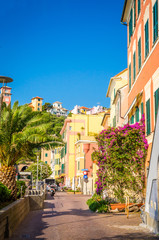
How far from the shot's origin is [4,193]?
18172mm

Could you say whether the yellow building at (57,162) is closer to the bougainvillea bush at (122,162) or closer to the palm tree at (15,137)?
the palm tree at (15,137)

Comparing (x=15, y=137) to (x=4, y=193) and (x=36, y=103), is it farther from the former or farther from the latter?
(x=36, y=103)

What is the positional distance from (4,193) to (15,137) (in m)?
3.26

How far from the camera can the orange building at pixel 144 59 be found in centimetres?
1526

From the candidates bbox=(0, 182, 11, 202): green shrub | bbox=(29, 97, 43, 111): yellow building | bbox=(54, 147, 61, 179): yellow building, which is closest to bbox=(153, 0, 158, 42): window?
bbox=(0, 182, 11, 202): green shrub

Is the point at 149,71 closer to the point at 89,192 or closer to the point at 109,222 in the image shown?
the point at 109,222

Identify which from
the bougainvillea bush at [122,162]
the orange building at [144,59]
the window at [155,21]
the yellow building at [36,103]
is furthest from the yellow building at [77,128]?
the yellow building at [36,103]

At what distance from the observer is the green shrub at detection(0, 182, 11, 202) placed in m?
17.5

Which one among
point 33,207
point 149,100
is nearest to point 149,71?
point 149,100

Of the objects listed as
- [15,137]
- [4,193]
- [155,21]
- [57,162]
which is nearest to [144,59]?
[155,21]

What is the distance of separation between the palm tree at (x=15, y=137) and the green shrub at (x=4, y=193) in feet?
2.77

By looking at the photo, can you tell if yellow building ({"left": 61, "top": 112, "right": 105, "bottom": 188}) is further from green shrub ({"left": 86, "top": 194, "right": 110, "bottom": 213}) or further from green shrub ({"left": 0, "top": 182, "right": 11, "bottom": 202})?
green shrub ({"left": 0, "top": 182, "right": 11, "bottom": 202})

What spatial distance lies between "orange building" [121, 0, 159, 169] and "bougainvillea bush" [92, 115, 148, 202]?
1092 millimetres

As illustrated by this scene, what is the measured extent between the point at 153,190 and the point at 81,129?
59836mm
